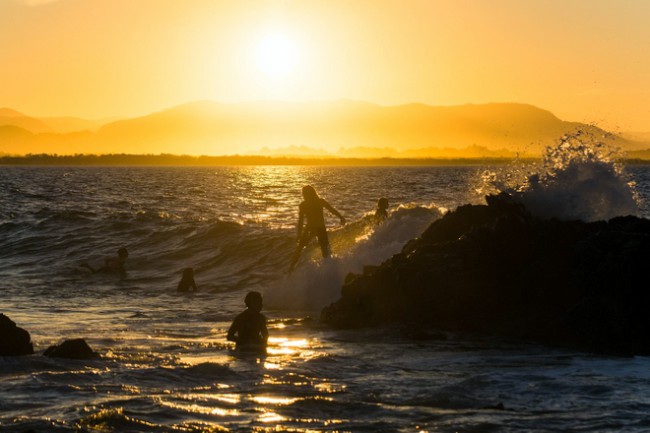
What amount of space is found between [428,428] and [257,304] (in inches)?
191

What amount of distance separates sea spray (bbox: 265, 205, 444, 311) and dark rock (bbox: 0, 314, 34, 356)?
7.48 metres

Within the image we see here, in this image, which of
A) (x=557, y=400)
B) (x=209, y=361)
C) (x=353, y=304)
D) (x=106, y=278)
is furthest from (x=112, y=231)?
(x=557, y=400)

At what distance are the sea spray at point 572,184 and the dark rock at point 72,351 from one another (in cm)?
859

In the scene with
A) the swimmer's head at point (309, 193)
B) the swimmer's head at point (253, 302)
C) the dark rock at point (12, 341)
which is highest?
the swimmer's head at point (309, 193)

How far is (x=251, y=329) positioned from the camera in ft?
38.5

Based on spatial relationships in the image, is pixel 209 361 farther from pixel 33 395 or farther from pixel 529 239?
pixel 529 239

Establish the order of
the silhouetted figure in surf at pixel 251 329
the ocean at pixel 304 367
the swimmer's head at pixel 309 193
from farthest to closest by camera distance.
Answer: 1. the swimmer's head at pixel 309 193
2. the silhouetted figure in surf at pixel 251 329
3. the ocean at pixel 304 367

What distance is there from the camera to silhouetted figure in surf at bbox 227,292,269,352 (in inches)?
458

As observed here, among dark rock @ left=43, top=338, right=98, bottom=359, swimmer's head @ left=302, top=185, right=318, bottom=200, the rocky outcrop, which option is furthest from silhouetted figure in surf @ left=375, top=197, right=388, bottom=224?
dark rock @ left=43, top=338, right=98, bottom=359

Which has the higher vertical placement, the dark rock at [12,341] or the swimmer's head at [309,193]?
the swimmer's head at [309,193]

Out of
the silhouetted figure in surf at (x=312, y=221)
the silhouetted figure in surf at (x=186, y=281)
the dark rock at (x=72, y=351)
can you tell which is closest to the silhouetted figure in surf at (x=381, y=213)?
the silhouetted figure in surf at (x=312, y=221)

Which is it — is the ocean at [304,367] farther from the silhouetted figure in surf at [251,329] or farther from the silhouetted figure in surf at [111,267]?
the silhouetted figure in surf at [111,267]

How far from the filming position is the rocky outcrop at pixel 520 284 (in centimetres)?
1212

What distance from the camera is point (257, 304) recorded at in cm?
1186
